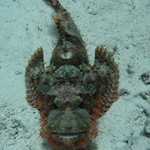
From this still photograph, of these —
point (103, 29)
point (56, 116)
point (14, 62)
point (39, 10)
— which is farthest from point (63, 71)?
point (39, 10)

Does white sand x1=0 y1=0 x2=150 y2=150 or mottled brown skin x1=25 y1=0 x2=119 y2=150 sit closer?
mottled brown skin x1=25 y1=0 x2=119 y2=150

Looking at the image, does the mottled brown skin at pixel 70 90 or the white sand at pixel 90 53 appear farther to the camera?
the white sand at pixel 90 53

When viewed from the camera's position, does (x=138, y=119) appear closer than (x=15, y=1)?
Yes

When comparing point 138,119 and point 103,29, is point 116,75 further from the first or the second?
point 103,29
